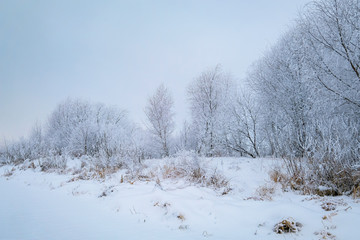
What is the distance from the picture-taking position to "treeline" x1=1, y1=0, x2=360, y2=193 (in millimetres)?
3607

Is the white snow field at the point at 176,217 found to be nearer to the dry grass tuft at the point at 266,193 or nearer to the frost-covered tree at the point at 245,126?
the dry grass tuft at the point at 266,193

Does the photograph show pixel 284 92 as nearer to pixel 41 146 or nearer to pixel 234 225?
pixel 234 225

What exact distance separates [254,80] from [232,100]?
5.83 ft

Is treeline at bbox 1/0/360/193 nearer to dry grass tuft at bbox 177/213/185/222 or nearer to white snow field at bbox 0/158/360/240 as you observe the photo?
white snow field at bbox 0/158/360/240

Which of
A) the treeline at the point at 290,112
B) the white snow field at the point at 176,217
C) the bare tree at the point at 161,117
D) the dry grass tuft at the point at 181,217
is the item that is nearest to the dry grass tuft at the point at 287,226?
the white snow field at the point at 176,217

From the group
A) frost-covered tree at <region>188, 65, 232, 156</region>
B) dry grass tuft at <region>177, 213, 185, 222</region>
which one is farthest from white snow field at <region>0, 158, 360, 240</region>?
frost-covered tree at <region>188, 65, 232, 156</region>

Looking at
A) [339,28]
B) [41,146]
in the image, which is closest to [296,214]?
[339,28]

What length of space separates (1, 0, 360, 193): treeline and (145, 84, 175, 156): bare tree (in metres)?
0.10

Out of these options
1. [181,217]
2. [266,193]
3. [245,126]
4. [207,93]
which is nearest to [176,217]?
[181,217]

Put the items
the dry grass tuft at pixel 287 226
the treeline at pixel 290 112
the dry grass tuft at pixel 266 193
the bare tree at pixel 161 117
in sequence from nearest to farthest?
the dry grass tuft at pixel 287 226
the dry grass tuft at pixel 266 193
the treeline at pixel 290 112
the bare tree at pixel 161 117

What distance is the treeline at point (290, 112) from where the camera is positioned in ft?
11.8

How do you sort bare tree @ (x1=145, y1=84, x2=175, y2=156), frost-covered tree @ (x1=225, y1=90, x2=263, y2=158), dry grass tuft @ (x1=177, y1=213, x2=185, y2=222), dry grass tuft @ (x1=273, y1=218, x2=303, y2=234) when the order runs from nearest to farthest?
dry grass tuft @ (x1=273, y1=218, x2=303, y2=234), dry grass tuft @ (x1=177, y1=213, x2=185, y2=222), frost-covered tree @ (x1=225, y1=90, x2=263, y2=158), bare tree @ (x1=145, y1=84, x2=175, y2=156)

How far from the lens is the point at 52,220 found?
7.68ft

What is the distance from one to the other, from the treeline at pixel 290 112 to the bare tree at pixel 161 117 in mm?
102
